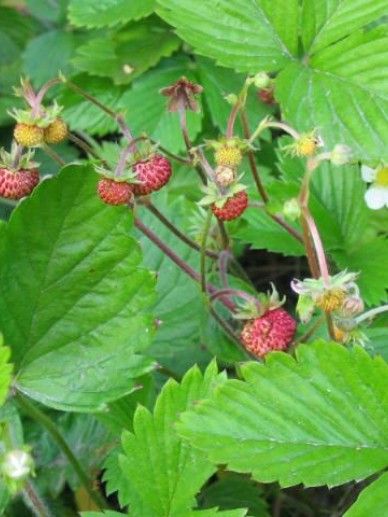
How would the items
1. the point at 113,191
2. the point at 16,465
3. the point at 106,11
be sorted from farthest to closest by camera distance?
the point at 106,11
the point at 113,191
the point at 16,465

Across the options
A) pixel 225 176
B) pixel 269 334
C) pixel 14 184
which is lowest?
pixel 269 334

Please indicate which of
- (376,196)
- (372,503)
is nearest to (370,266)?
(376,196)

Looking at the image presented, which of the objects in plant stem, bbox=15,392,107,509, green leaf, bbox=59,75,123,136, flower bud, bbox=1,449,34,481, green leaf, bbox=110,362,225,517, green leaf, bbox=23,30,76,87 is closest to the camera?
flower bud, bbox=1,449,34,481

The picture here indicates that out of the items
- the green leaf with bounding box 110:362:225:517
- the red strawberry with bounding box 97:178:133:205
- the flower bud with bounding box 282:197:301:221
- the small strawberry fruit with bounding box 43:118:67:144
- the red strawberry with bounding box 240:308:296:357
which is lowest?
the green leaf with bounding box 110:362:225:517

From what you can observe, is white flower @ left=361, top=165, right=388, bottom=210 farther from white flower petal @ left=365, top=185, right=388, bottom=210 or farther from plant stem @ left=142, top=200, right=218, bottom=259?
plant stem @ left=142, top=200, right=218, bottom=259

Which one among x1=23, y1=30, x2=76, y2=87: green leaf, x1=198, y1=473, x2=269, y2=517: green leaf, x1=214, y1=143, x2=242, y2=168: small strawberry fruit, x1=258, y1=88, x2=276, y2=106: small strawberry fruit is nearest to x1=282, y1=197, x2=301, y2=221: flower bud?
x1=214, y1=143, x2=242, y2=168: small strawberry fruit

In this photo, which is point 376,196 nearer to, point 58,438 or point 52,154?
point 52,154
